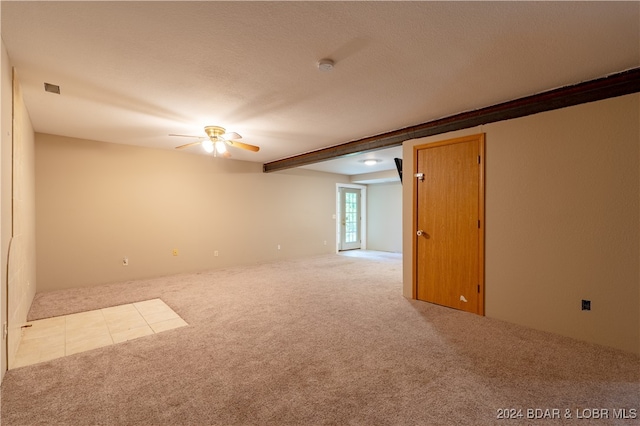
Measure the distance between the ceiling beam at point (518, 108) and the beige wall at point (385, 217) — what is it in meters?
4.42

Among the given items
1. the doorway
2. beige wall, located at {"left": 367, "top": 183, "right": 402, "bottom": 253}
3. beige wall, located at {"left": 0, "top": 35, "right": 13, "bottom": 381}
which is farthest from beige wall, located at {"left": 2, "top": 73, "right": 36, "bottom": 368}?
beige wall, located at {"left": 367, "top": 183, "right": 402, "bottom": 253}

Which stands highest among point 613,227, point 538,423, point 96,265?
point 613,227

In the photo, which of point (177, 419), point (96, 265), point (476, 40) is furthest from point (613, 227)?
point (96, 265)

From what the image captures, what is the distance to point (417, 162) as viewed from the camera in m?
4.02

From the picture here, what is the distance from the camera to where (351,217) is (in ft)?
30.7

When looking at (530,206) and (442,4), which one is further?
(530,206)

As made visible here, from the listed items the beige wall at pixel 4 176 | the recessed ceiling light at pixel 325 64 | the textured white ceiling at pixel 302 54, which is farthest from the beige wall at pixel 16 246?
the recessed ceiling light at pixel 325 64

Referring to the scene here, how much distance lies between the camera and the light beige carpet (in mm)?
1802

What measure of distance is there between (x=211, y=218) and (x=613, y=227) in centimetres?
603

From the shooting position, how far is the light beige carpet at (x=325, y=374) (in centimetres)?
180

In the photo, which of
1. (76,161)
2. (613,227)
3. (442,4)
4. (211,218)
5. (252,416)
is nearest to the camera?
(442,4)

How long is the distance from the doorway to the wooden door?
4.76m

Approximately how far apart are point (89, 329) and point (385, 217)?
25.0 feet

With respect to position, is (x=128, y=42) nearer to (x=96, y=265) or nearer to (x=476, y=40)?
(x=476, y=40)
